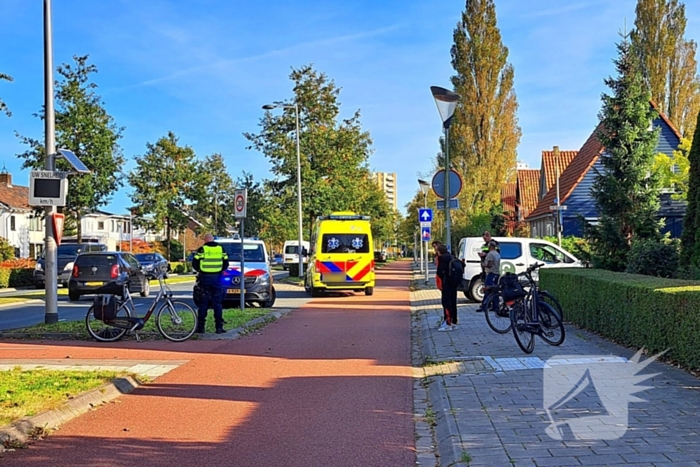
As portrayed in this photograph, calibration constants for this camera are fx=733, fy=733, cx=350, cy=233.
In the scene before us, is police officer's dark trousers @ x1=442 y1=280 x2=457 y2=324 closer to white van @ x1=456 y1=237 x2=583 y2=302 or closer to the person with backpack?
the person with backpack

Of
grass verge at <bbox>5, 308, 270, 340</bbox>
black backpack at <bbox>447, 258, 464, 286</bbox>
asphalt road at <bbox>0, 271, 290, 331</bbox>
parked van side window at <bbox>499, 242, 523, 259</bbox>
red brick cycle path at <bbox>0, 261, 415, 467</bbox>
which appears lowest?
red brick cycle path at <bbox>0, 261, 415, 467</bbox>

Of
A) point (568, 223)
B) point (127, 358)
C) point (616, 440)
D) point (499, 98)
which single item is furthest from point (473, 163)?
point (616, 440)

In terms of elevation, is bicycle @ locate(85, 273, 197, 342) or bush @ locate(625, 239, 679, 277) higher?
bush @ locate(625, 239, 679, 277)

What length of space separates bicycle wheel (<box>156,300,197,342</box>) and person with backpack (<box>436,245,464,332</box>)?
4.53m

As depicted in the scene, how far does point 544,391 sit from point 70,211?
37966 mm

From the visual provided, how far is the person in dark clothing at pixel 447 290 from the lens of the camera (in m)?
13.3

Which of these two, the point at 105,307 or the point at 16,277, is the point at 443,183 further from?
the point at 16,277

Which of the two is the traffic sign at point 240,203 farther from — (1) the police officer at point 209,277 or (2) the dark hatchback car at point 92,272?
(2) the dark hatchback car at point 92,272

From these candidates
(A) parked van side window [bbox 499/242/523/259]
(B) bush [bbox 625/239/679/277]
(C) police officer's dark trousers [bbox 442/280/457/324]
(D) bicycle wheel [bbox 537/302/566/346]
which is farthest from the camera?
(A) parked van side window [bbox 499/242/523/259]

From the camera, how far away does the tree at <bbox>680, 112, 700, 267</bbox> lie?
14.9 m

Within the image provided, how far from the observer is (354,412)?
24.1ft

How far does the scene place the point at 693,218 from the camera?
50.6ft

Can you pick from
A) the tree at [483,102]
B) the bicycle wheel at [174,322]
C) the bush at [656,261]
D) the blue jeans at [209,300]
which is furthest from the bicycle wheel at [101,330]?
the tree at [483,102]

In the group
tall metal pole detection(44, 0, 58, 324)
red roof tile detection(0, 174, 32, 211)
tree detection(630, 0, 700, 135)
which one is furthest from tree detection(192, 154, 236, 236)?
tall metal pole detection(44, 0, 58, 324)
